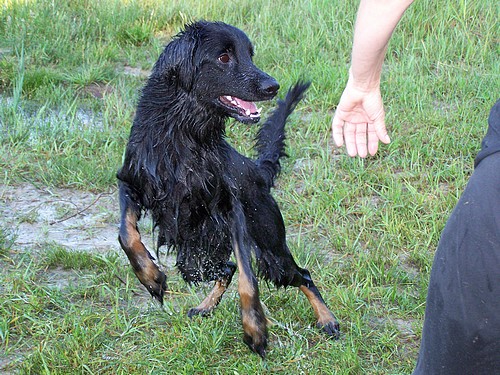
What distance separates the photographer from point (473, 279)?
1.94 meters

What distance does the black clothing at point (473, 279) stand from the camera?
1.92 m

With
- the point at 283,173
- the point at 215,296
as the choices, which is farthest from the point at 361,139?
the point at 283,173

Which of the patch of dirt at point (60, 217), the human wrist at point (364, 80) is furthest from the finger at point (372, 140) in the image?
the patch of dirt at point (60, 217)

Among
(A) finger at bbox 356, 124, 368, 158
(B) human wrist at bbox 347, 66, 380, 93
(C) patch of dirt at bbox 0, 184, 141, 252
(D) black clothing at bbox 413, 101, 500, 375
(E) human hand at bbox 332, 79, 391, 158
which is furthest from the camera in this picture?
(C) patch of dirt at bbox 0, 184, 141, 252

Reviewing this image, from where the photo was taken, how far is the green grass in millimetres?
3760

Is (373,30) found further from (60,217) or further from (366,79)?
(60,217)

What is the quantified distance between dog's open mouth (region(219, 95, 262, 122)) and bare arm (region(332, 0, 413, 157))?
39cm

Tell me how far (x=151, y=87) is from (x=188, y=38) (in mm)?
289

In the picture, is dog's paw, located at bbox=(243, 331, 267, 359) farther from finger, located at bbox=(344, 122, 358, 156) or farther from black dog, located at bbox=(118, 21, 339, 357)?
finger, located at bbox=(344, 122, 358, 156)

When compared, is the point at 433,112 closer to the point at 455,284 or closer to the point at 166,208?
the point at 166,208

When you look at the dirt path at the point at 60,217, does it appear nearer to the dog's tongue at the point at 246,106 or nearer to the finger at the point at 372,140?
the dog's tongue at the point at 246,106

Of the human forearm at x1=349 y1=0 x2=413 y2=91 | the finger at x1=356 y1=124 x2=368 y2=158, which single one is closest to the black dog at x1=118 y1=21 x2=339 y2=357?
the finger at x1=356 y1=124 x2=368 y2=158

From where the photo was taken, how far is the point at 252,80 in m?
3.35

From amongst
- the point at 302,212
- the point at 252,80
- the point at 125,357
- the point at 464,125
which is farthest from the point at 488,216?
the point at 464,125
